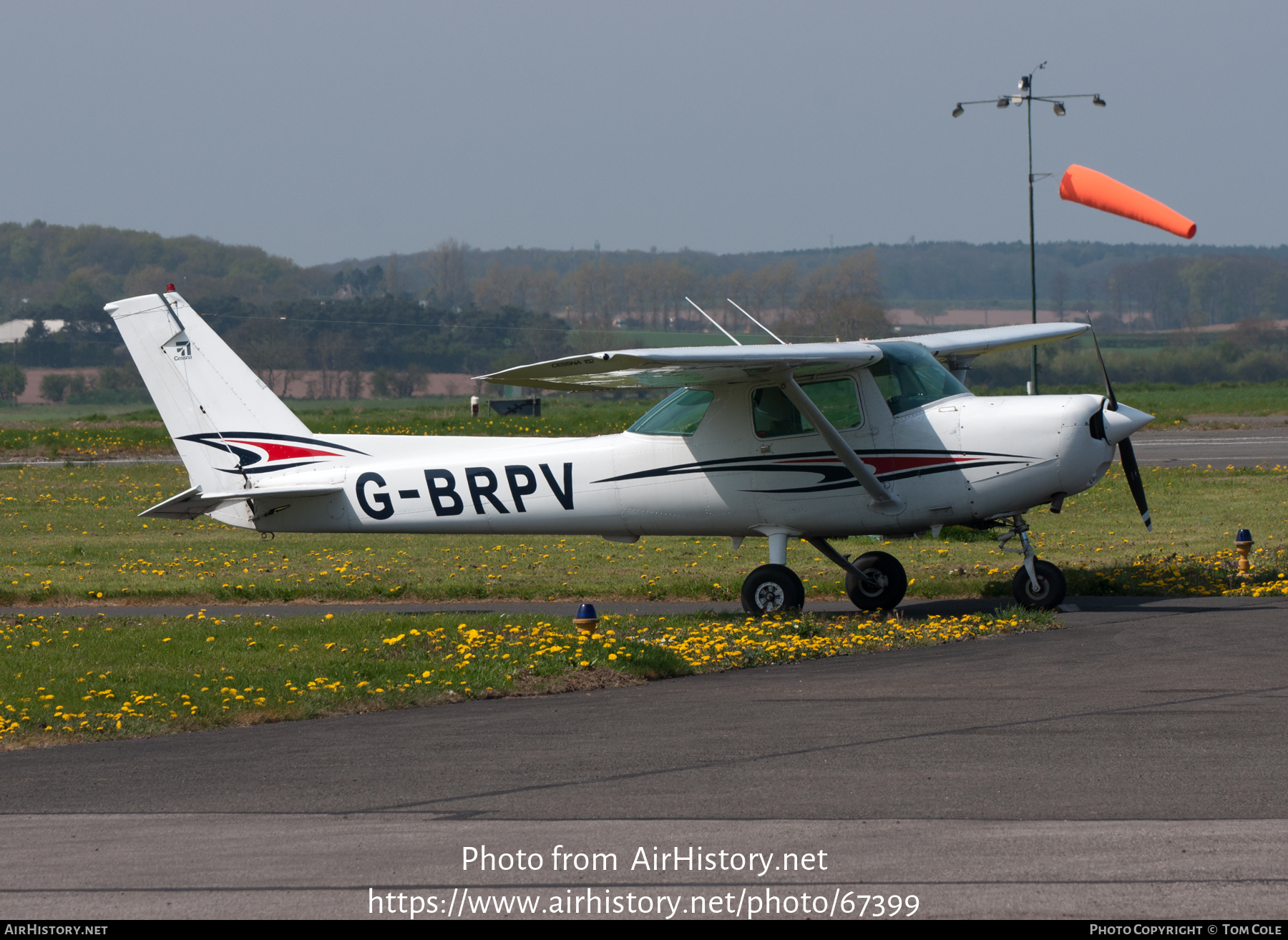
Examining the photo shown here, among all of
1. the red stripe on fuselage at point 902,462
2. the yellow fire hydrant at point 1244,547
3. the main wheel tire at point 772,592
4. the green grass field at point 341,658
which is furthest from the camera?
the yellow fire hydrant at point 1244,547

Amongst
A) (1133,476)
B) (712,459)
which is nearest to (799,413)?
(712,459)

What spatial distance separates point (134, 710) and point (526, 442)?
6.26 metres

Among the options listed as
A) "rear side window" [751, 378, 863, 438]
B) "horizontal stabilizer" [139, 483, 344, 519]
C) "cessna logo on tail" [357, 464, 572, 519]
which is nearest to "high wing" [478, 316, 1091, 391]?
"rear side window" [751, 378, 863, 438]

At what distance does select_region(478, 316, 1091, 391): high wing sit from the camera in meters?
11.7

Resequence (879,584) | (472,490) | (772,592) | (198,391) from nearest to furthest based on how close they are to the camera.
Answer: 1. (772,592)
2. (879,584)
3. (472,490)
4. (198,391)

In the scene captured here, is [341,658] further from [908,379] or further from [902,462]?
[908,379]

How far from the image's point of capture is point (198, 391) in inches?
582

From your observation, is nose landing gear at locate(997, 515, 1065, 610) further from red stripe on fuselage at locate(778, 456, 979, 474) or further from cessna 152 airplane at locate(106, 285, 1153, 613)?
red stripe on fuselage at locate(778, 456, 979, 474)

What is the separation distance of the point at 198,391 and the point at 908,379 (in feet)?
26.0

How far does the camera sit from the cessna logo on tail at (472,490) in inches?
558

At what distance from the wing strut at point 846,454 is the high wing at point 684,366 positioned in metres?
0.29

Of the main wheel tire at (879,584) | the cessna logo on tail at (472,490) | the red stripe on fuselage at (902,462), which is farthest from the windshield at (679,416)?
the main wheel tire at (879,584)

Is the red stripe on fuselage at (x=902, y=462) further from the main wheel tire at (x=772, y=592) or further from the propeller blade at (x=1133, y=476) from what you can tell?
the propeller blade at (x=1133, y=476)

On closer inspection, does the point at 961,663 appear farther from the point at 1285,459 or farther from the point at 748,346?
the point at 1285,459
